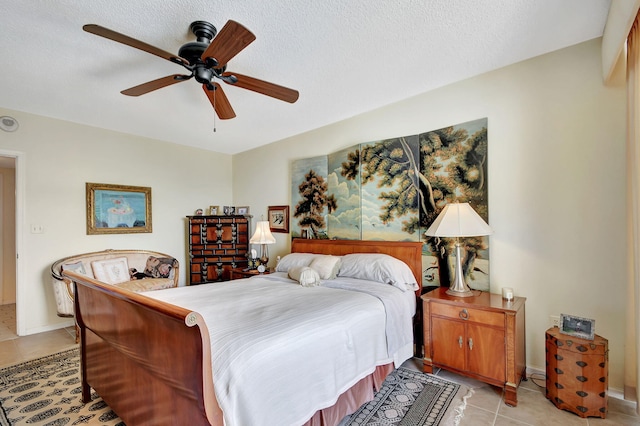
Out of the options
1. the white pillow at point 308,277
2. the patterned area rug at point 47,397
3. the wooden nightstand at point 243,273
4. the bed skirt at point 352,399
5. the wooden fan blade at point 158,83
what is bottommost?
the patterned area rug at point 47,397

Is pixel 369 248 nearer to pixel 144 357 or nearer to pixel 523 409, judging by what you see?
pixel 523 409

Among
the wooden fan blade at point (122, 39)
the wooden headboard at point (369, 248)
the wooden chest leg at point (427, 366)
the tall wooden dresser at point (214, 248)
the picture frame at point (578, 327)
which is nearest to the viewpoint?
the wooden fan blade at point (122, 39)

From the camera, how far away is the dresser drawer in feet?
7.07

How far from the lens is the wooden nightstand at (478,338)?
210cm

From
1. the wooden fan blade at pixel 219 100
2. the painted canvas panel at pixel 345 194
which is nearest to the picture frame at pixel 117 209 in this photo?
the wooden fan blade at pixel 219 100

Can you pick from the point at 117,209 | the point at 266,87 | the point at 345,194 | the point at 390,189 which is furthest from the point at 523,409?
the point at 117,209

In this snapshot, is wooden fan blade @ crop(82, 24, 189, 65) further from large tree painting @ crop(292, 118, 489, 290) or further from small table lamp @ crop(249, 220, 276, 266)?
small table lamp @ crop(249, 220, 276, 266)

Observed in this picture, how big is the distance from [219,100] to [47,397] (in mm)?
2643

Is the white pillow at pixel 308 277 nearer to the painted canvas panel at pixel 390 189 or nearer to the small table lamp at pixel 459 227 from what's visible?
the painted canvas panel at pixel 390 189

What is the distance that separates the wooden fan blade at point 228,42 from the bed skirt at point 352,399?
208 centimetres

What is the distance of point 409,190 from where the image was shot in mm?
3109

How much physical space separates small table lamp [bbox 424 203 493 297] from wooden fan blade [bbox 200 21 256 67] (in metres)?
1.97

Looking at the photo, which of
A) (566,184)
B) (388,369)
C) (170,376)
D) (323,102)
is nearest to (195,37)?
(323,102)

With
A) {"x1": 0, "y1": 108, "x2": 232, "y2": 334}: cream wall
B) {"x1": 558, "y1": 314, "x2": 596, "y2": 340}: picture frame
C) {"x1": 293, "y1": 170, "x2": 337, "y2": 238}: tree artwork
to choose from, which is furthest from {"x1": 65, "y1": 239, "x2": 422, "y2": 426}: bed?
{"x1": 0, "y1": 108, "x2": 232, "y2": 334}: cream wall
